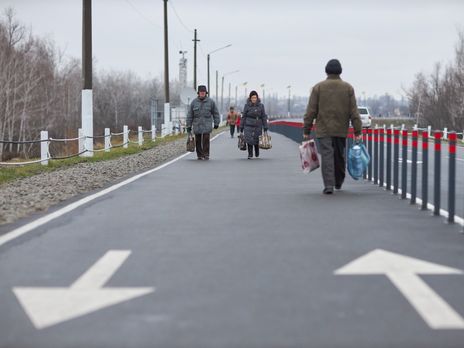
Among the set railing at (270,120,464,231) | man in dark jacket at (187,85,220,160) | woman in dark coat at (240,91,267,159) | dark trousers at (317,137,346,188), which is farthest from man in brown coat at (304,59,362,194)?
woman in dark coat at (240,91,267,159)

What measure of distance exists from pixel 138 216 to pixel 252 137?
13244 mm

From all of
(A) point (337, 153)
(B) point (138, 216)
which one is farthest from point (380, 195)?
(B) point (138, 216)

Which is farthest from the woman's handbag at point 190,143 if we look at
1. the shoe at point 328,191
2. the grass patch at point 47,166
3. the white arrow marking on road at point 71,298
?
the white arrow marking on road at point 71,298

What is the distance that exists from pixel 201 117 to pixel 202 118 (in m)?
0.04

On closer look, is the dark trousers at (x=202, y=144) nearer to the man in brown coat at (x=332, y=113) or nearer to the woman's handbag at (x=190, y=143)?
the woman's handbag at (x=190, y=143)

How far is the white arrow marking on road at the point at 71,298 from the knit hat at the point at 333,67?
23.7ft

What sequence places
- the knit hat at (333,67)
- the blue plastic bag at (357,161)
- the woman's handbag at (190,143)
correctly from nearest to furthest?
the knit hat at (333,67) → the blue plastic bag at (357,161) → the woman's handbag at (190,143)

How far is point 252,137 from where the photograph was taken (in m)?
22.8

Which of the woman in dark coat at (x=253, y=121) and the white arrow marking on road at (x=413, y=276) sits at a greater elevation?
the woman in dark coat at (x=253, y=121)

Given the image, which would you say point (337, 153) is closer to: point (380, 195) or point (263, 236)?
point (380, 195)

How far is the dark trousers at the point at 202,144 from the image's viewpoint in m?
22.6

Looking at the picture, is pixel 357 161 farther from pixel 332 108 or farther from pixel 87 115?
pixel 87 115

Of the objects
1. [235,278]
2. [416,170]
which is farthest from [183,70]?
[235,278]

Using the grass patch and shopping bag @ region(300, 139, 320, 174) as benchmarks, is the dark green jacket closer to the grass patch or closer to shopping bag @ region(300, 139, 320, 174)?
shopping bag @ region(300, 139, 320, 174)
